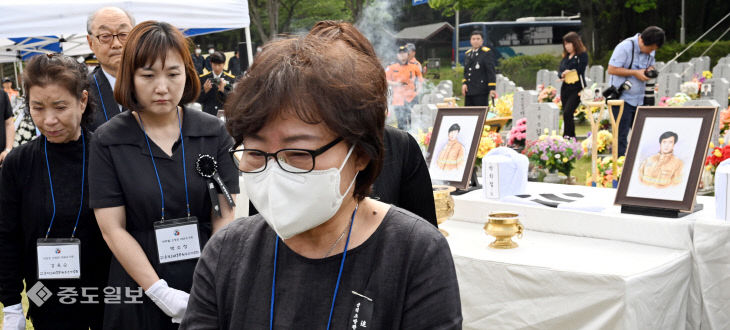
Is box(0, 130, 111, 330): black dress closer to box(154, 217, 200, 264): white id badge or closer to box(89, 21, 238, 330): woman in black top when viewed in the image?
box(89, 21, 238, 330): woman in black top

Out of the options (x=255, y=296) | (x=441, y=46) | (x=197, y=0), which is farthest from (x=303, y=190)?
(x=441, y=46)

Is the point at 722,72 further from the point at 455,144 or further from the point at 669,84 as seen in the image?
the point at 455,144

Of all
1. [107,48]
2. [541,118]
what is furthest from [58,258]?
[541,118]

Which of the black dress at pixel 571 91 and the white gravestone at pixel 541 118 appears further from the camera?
the black dress at pixel 571 91

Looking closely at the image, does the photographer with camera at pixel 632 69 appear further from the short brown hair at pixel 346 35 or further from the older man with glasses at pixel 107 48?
the short brown hair at pixel 346 35

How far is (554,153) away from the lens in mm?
6465

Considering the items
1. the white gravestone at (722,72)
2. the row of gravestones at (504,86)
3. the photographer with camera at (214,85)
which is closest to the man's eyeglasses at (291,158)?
the photographer with camera at (214,85)

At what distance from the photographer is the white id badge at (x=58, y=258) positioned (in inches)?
99.8

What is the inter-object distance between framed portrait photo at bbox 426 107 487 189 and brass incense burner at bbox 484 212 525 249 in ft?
2.68

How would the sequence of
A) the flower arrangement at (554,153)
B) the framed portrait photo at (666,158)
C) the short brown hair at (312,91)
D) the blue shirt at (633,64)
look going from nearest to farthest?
the short brown hair at (312,91) < the framed portrait photo at (666,158) < the flower arrangement at (554,153) < the blue shirt at (633,64)

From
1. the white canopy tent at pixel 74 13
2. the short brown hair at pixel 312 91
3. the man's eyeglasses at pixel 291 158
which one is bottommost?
the man's eyeglasses at pixel 291 158

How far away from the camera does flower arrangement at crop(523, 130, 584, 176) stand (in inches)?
253

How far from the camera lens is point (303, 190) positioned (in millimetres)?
1273

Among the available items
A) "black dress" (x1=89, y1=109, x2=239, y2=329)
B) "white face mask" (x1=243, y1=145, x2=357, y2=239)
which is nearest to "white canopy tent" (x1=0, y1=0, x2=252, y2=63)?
"black dress" (x1=89, y1=109, x2=239, y2=329)
